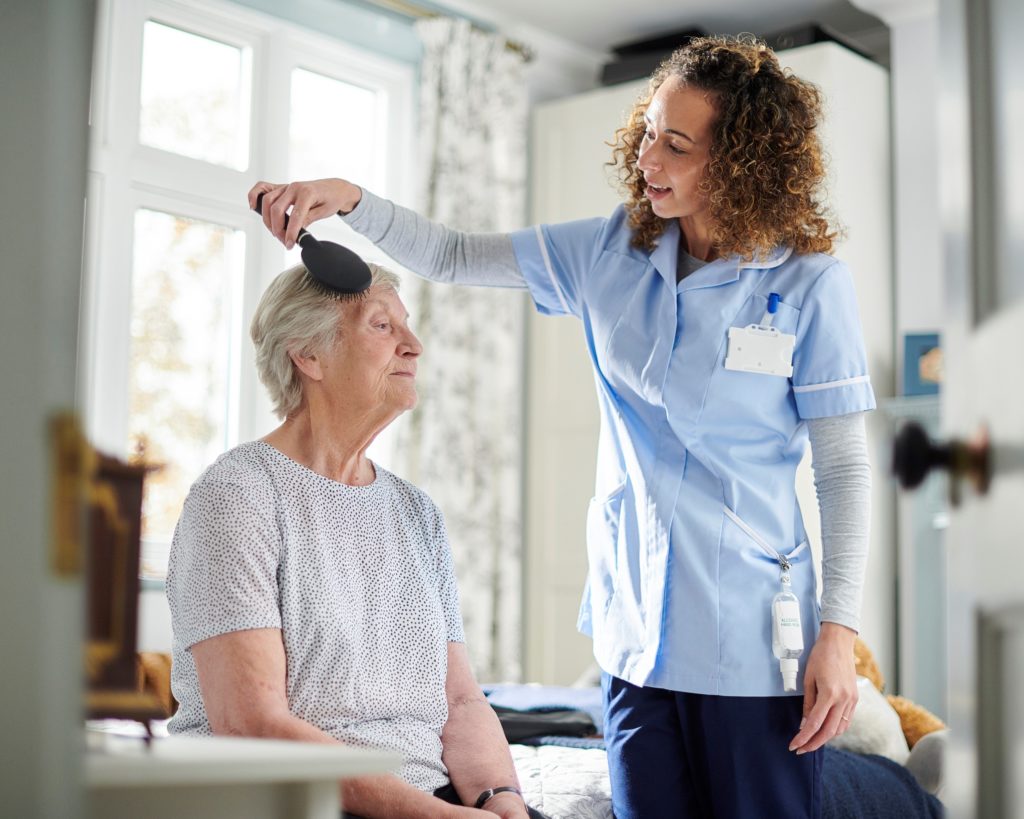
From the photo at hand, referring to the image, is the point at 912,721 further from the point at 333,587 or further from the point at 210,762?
the point at 210,762

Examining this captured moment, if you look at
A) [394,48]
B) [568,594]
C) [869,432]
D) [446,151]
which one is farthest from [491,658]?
[394,48]

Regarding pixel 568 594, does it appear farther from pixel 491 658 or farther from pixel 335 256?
pixel 335 256

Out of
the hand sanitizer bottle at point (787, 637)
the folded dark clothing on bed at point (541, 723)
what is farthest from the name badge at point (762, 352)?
the folded dark clothing on bed at point (541, 723)

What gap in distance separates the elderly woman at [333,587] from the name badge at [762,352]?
1.68 feet

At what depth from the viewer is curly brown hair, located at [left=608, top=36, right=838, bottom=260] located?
5.63ft

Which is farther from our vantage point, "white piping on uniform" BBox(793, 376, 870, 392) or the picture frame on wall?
the picture frame on wall

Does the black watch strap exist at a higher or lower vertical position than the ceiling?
lower

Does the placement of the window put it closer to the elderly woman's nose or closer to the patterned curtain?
the patterned curtain

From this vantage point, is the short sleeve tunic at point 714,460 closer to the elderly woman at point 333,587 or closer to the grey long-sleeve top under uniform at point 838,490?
the grey long-sleeve top under uniform at point 838,490

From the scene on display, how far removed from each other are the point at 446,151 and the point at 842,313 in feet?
9.30

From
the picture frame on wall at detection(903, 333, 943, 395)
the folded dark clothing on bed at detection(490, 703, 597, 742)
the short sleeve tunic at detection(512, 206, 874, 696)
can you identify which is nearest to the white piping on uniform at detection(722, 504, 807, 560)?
the short sleeve tunic at detection(512, 206, 874, 696)

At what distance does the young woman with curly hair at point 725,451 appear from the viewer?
1.64 meters

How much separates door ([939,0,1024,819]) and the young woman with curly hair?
641 millimetres

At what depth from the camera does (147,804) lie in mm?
926
